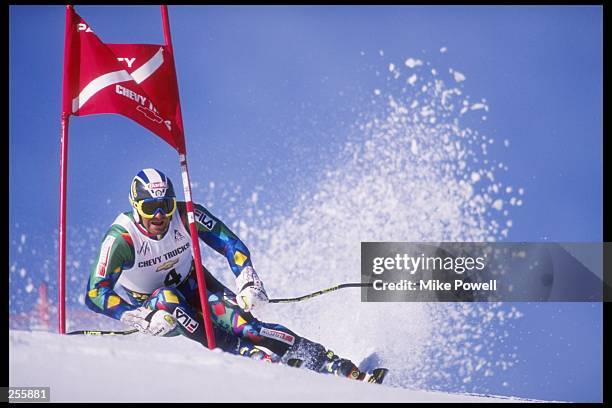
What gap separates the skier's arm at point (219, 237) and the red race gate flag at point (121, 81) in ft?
2.35

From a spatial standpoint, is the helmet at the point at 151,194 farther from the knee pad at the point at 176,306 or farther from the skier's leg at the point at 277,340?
the skier's leg at the point at 277,340

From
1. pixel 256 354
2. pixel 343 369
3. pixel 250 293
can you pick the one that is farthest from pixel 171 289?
pixel 343 369

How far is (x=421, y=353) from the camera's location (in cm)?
488

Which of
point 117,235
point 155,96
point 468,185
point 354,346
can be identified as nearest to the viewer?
point 155,96

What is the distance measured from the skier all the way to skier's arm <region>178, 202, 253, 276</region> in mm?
11

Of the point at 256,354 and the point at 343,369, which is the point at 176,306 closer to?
the point at 256,354

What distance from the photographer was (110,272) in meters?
4.18

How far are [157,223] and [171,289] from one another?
0.37 metres

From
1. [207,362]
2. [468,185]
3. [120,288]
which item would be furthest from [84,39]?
[468,185]

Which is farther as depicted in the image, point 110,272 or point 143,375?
point 110,272

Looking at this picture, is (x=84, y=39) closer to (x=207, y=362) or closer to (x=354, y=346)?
(x=207, y=362)

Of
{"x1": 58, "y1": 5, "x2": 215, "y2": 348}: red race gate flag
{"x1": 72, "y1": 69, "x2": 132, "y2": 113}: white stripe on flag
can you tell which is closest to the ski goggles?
{"x1": 58, "y1": 5, "x2": 215, "y2": 348}: red race gate flag

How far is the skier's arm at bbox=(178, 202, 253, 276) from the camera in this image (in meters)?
4.50
